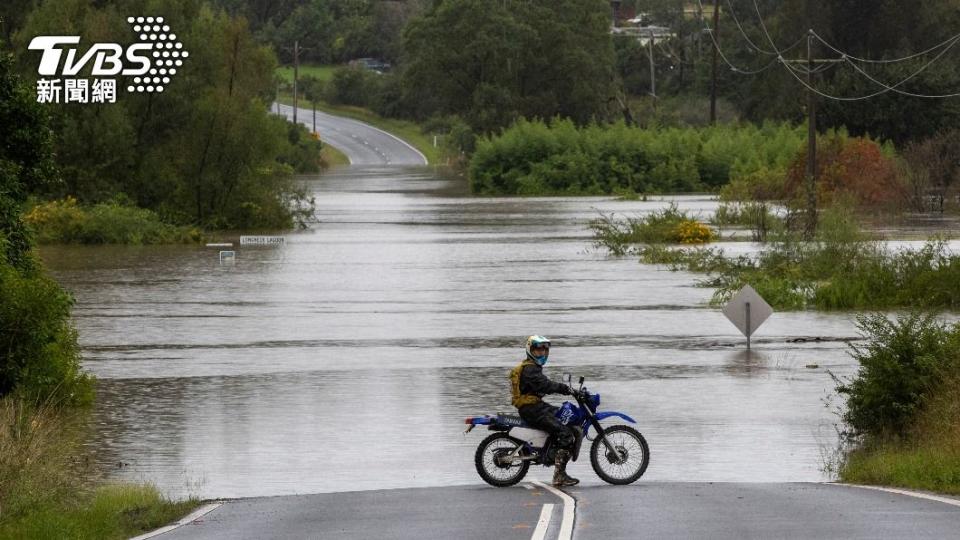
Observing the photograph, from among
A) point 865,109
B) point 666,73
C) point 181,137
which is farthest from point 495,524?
point 666,73

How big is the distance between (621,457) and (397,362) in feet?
37.2

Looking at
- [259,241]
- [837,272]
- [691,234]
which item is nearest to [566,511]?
[837,272]

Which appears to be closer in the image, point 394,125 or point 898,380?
point 898,380

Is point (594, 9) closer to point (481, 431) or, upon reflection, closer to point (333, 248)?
point (333, 248)

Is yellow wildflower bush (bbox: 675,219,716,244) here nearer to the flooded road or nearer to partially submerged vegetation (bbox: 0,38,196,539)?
the flooded road

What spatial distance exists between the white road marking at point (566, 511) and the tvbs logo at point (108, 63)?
44672 mm

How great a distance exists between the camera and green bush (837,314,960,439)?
1905cm

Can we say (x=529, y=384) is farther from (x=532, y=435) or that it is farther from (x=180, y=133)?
(x=180, y=133)

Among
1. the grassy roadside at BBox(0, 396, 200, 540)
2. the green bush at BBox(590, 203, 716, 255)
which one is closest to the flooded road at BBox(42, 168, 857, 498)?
the grassy roadside at BBox(0, 396, 200, 540)

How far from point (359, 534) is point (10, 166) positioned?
14.2 m

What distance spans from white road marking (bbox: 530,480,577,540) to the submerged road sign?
1197 cm

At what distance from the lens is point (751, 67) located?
4983 inches

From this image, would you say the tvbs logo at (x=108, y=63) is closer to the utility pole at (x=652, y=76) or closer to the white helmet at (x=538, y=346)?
the white helmet at (x=538, y=346)

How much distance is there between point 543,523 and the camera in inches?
506
